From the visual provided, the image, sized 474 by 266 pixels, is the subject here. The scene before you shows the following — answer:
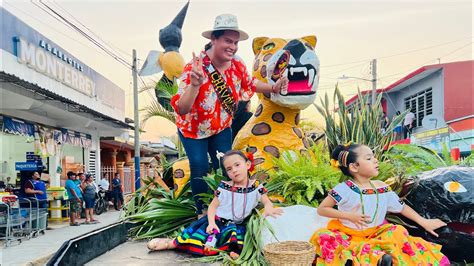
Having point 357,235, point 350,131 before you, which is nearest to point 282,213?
point 357,235

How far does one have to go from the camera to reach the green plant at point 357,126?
3.44 m

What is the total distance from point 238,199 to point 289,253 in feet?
2.35

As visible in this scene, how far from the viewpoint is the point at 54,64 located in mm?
10594

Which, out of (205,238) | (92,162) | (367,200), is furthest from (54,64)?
(367,200)

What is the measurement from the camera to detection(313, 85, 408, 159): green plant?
3.44 metres

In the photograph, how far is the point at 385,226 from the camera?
91.0 inches

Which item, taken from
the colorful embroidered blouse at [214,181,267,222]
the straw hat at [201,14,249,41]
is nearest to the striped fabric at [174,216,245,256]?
the colorful embroidered blouse at [214,181,267,222]

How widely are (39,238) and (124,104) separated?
912 centimetres

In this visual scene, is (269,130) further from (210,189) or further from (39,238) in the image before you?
(39,238)

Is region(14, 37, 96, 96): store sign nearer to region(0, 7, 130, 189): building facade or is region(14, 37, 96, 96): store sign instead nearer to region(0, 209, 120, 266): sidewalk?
region(0, 7, 130, 189): building facade

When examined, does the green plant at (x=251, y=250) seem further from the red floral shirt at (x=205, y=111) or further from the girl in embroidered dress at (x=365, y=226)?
the red floral shirt at (x=205, y=111)

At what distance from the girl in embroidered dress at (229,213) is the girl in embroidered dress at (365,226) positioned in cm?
37

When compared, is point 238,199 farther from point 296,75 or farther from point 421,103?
point 421,103

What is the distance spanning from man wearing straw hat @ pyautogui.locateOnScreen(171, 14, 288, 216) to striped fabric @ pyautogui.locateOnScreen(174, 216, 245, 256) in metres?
0.48
